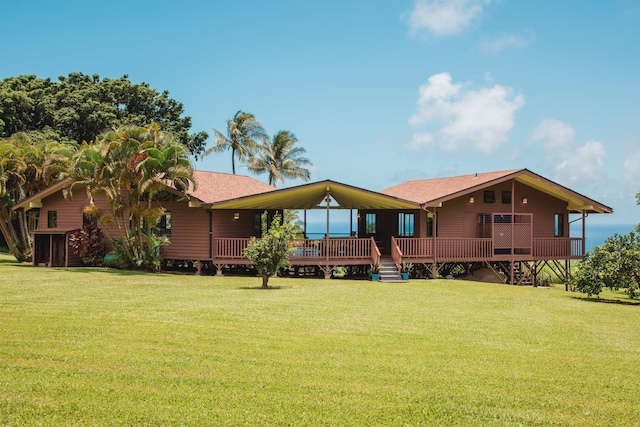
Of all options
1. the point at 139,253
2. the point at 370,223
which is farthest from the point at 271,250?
the point at 370,223

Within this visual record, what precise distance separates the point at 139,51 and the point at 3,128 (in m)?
15.7

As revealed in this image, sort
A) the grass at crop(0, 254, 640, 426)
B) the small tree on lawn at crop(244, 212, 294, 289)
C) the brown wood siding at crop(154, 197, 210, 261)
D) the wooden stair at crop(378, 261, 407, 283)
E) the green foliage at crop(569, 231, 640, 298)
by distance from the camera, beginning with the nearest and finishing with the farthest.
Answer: the grass at crop(0, 254, 640, 426) < the small tree on lawn at crop(244, 212, 294, 289) < the green foliage at crop(569, 231, 640, 298) < the wooden stair at crop(378, 261, 407, 283) < the brown wood siding at crop(154, 197, 210, 261)

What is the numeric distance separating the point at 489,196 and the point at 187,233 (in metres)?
13.7

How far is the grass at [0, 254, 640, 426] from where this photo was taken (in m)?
7.16

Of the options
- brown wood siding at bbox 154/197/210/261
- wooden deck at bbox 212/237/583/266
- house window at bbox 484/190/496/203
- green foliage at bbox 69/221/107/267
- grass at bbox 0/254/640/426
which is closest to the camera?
grass at bbox 0/254/640/426

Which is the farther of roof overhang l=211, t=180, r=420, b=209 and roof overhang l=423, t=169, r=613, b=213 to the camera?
roof overhang l=423, t=169, r=613, b=213

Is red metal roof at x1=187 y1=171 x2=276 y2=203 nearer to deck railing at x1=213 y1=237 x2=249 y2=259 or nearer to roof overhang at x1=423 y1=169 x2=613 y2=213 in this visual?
deck railing at x1=213 y1=237 x2=249 y2=259

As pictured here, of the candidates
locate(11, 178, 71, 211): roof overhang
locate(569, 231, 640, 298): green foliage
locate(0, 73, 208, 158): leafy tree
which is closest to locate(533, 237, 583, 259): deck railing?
locate(569, 231, 640, 298): green foliage

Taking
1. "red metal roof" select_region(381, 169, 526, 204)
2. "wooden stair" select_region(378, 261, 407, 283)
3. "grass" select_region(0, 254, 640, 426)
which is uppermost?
"red metal roof" select_region(381, 169, 526, 204)

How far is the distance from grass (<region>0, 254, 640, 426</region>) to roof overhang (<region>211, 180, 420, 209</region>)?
770 cm

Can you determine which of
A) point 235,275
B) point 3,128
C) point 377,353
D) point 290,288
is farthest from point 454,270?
point 3,128

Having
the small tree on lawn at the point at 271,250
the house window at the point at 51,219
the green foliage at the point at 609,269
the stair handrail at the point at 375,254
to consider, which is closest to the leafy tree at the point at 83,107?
the house window at the point at 51,219

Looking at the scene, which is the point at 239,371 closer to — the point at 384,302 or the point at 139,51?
the point at 384,302

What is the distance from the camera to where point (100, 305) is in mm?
14273
